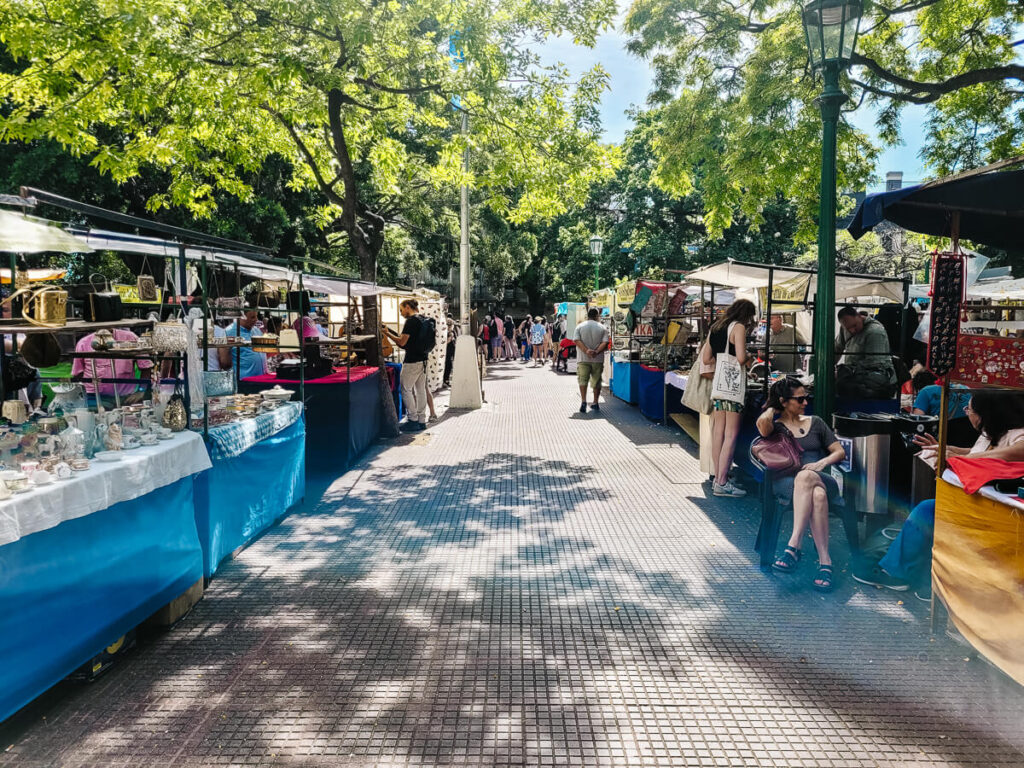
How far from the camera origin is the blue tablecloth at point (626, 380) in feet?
44.9

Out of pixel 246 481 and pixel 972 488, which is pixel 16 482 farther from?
pixel 972 488

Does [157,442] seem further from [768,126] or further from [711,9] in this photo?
[711,9]

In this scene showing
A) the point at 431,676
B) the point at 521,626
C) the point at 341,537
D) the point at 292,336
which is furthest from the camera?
the point at 292,336

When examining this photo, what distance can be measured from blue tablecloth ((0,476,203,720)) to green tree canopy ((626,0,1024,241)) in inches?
380

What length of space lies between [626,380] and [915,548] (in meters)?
10.1

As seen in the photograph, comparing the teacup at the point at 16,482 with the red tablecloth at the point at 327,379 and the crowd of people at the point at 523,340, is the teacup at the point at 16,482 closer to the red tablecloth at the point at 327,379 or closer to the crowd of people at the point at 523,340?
the red tablecloth at the point at 327,379

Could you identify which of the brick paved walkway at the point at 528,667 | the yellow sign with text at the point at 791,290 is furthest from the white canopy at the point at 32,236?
the yellow sign with text at the point at 791,290

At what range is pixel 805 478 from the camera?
479cm

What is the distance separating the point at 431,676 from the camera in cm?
350

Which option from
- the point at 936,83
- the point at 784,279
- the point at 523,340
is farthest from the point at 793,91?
the point at 523,340

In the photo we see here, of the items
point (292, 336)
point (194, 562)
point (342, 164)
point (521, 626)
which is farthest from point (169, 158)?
point (521, 626)

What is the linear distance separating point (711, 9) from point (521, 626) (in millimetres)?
10912

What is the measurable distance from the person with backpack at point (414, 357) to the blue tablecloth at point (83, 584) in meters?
6.23

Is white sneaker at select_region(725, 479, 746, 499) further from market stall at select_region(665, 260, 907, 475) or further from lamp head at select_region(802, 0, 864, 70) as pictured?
lamp head at select_region(802, 0, 864, 70)
